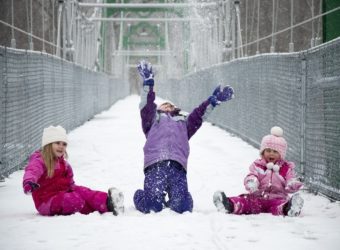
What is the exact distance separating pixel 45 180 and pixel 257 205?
5.30 feet

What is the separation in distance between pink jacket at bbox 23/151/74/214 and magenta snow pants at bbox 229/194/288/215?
1.29 meters

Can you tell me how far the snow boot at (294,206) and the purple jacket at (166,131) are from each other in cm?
102

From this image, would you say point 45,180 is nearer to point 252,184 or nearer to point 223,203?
point 223,203

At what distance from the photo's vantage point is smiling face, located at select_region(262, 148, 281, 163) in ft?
17.2

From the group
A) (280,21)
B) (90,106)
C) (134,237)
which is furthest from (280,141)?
(90,106)

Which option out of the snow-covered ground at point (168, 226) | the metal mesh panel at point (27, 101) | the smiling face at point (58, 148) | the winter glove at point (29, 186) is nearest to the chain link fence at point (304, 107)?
the snow-covered ground at point (168, 226)

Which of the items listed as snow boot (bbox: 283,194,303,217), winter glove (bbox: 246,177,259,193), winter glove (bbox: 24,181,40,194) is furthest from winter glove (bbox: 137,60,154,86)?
snow boot (bbox: 283,194,303,217)

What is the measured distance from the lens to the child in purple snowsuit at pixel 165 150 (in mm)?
5109

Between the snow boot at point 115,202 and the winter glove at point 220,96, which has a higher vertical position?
the winter glove at point 220,96

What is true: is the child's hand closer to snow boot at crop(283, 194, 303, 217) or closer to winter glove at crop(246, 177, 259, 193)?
winter glove at crop(246, 177, 259, 193)

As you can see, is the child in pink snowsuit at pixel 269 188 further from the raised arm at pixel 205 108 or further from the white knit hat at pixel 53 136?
the white knit hat at pixel 53 136

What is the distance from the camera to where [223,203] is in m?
4.96

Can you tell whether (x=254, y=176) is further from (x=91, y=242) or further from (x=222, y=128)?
→ (x=222, y=128)

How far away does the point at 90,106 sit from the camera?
67.7 ft
